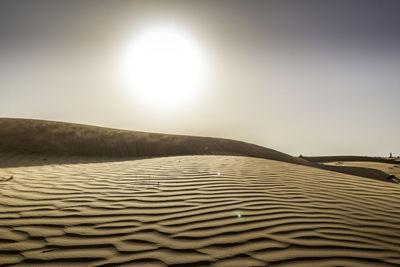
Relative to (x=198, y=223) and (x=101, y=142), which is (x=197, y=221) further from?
(x=101, y=142)

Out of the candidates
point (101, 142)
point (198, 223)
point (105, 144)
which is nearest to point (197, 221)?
point (198, 223)

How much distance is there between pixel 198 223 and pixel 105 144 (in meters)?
10.7

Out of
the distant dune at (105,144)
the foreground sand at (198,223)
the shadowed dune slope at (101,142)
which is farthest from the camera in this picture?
the shadowed dune slope at (101,142)

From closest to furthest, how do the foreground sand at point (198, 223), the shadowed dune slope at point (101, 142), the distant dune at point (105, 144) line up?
the foreground sand at point (198, 223)
the distant dune at point (105, 144)
the shadowed dune slope at point (101, 142)

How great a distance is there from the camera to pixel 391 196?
3477 millimetres

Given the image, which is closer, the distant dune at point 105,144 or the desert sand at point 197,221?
the desert sand at point 197,221

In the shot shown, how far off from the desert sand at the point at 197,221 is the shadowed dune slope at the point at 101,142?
6.95 m

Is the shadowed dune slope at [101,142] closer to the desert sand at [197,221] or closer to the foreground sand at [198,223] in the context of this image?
the desert sand at [197,221]

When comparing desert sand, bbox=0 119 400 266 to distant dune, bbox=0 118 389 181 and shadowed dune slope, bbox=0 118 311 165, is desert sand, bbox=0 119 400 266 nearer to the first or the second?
distant dune, bbox=0 118 389 181

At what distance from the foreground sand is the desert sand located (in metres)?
0.01

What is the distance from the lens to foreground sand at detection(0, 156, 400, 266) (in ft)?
5.88

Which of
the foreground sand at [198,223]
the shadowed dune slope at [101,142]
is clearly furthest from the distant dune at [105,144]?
the foreground sand at [198,223]

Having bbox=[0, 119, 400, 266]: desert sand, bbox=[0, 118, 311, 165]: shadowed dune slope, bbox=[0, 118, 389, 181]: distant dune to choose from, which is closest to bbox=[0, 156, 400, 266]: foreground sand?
bbox=[0, 119, 400, 266]: desert sand

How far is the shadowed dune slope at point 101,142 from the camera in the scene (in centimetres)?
1038
